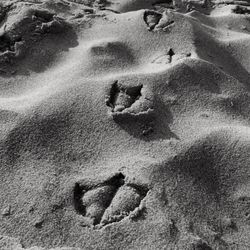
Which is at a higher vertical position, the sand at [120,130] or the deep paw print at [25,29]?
the deep paw print at [25,29]

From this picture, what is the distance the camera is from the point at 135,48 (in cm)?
163

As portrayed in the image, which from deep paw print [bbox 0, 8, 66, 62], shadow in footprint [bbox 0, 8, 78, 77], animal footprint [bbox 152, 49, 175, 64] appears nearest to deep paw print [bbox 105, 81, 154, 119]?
animal footprint [bbox 152, 49, 175, 64]

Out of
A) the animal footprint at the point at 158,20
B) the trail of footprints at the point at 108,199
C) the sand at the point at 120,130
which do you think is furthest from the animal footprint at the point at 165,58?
the trail of footprints at the point at 108,199

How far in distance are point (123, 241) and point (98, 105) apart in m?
0.49

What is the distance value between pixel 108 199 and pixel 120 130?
256 millimetres

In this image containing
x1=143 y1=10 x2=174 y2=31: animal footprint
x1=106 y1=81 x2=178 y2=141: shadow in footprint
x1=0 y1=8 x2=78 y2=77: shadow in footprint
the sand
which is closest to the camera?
the sand

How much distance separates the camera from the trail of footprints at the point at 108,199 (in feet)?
3.54

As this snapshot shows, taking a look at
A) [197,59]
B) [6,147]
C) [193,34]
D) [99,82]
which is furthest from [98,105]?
[193,34]

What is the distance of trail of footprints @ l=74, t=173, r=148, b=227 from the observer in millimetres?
1078

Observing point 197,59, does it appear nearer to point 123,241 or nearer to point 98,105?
point 98,105

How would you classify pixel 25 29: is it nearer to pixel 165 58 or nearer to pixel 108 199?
pixel 165 58

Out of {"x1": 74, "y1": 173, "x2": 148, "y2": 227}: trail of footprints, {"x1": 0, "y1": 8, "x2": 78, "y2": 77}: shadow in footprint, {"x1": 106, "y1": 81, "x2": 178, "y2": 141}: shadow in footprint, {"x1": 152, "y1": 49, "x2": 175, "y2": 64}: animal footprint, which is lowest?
{"x1": 74, "y1": 173, "x2": 148, "y2": 227}: trail of footprints

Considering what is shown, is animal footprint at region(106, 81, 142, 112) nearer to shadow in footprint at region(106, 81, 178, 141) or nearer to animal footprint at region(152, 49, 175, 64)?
shadow in footprint at region(106, 81, 178, 141)

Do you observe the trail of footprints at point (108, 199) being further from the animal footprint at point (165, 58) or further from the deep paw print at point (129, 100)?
the animal footprint at point (165, 58)
